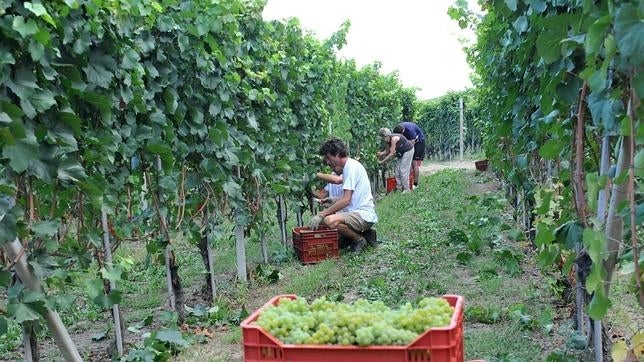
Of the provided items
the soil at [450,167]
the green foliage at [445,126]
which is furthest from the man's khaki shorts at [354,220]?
the green foliage at [445,126]

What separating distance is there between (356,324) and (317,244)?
4.49 metres

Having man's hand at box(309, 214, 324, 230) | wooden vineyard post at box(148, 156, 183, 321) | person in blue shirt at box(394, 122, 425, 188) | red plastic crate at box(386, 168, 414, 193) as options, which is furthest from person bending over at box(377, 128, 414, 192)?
wooden vineyard post at box(148, 156, 183, 321)

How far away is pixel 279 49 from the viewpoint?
6.64m

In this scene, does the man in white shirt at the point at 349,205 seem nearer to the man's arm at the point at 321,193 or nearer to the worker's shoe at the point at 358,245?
the worker's shoe at the point at 358,245

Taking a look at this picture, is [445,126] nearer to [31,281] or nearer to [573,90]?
[573,90]

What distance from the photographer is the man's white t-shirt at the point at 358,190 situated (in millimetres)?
6930

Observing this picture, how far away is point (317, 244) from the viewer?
6824mm

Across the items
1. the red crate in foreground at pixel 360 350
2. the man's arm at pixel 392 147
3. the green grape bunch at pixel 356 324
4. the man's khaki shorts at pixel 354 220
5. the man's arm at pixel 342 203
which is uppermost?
the man's arm at pixel 392 147

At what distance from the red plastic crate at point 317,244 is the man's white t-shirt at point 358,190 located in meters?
0.40

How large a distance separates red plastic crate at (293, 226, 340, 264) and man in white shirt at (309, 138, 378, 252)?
113mm

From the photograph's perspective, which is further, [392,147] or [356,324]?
[392,147]

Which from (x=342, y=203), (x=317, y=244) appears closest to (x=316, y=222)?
(x=317, y=244)

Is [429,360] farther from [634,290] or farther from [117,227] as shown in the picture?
[117,227]

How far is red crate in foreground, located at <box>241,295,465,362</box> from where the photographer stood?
2189 millimetres
